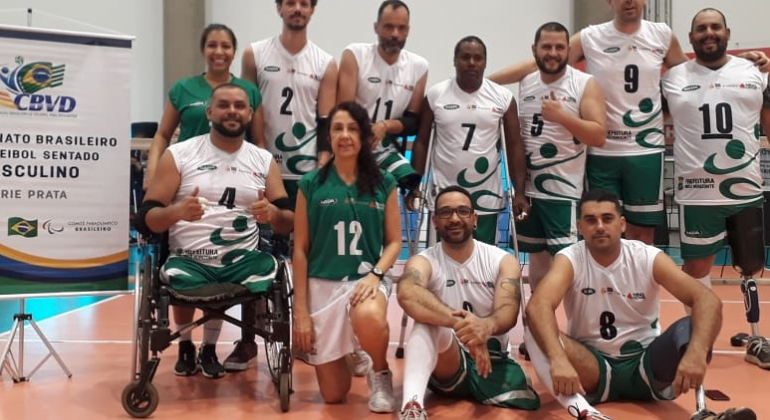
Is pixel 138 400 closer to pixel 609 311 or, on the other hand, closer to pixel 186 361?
pixel 186 361

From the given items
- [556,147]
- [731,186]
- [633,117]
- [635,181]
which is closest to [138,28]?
[556,147]

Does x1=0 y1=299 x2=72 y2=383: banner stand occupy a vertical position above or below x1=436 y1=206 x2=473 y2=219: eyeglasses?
below

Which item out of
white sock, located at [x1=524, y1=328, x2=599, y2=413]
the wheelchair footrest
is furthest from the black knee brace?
the wheelchair footrest

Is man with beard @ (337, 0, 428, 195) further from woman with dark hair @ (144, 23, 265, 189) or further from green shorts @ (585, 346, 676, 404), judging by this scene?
green shorts @ (585, 346, 676, 404)

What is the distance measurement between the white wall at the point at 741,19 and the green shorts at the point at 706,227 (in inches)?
297

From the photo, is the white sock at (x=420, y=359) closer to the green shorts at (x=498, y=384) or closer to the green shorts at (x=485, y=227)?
the green shorts at (x=498, y=384)

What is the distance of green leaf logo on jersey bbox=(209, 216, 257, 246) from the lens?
3.83m

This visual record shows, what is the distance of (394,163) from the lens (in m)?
4.36

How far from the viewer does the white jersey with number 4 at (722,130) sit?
4.43 meters

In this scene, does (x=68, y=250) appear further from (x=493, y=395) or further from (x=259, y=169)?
(x=493, y=395)

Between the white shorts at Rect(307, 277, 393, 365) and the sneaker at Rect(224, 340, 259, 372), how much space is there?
3.10ft

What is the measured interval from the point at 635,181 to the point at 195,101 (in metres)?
2.66

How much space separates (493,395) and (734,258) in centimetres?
206

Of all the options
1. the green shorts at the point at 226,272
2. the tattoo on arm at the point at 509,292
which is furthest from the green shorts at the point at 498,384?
the green shorts at the point at 226,272
